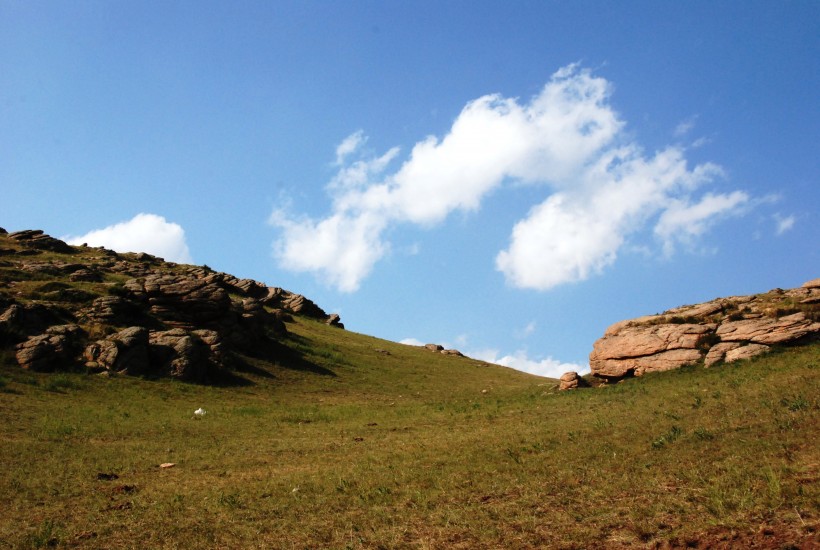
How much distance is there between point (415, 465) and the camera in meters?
18.0

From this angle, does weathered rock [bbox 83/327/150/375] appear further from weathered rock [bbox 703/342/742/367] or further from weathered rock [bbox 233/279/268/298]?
weathered rock [bbox 233/279/268/298]

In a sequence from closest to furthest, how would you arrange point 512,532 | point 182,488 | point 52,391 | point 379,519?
point 512,532 → point 379,519 → point 182,488 → point 52,391

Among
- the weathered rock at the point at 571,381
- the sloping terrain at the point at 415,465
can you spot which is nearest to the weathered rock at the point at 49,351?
the sloping terrain at the point at 415,465

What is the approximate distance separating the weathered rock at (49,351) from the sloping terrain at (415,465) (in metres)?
0.74

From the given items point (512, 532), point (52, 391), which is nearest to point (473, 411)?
point (512, 532)

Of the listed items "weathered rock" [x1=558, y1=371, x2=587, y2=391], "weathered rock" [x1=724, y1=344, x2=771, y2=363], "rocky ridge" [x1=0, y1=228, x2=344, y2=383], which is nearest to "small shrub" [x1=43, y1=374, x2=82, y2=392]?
"rocky ridge" [x1=0, y1=228, x2=344, y2=383]

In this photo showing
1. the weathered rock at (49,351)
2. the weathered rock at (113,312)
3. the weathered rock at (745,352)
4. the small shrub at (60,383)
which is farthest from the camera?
the weathered rock at (113,312)

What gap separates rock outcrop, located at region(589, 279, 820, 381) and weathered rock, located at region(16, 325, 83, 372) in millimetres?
37109

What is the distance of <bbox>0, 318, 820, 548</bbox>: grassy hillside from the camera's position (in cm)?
1105

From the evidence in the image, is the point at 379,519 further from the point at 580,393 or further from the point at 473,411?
the point at 580,393

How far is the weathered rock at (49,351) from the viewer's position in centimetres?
3578

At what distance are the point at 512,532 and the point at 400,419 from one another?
19.1 meters

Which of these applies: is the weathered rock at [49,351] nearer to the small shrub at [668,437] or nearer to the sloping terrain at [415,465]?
the sloping terrain at [415,465]

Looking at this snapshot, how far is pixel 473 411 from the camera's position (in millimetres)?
30984
